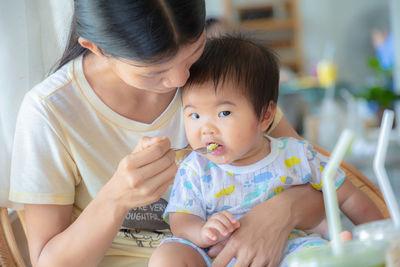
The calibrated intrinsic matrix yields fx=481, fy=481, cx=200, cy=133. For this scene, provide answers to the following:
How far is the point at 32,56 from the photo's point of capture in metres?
1.32

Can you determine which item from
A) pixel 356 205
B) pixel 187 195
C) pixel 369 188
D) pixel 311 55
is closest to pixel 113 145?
pixel 187 195

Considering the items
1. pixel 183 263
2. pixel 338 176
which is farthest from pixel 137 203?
pixel 338 176

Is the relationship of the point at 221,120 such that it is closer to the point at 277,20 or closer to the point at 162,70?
the point at 162,70

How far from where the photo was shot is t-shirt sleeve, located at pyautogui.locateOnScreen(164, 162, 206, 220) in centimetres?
122

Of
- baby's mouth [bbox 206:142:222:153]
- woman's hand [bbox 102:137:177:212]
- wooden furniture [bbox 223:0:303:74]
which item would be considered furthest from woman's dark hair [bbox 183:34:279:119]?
wooden furniture [bbox 223:0:303:74]

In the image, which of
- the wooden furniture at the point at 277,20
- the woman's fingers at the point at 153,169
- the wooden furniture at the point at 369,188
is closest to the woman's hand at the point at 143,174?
the woman's fingers at the point at 153,169

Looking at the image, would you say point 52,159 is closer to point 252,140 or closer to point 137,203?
point 137,203

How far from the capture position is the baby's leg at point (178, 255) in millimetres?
1043

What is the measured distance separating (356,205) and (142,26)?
71 centimetres

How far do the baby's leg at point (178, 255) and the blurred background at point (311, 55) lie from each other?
16.9 inches

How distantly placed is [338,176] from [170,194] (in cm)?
46

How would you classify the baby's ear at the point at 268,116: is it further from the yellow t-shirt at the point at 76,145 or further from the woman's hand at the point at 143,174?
the woman's hand at the point at 143,174

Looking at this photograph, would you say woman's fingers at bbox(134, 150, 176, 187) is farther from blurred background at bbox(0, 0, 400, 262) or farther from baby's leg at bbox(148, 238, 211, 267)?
blurred background at bbox(0, 0, 400, 262)

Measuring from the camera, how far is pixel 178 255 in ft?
3.48
